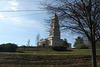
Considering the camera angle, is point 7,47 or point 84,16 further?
point 7,47

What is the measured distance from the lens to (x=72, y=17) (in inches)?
401

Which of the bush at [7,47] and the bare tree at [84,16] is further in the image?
the bush at [7,47]

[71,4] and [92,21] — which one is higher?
[71,4]

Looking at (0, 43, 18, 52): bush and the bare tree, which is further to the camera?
(0, 43, 18, 52): bush

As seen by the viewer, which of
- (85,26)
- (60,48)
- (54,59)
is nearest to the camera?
(85,26)

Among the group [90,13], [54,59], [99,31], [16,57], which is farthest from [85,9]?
[16,57]

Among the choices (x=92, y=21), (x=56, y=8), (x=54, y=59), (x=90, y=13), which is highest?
(x=56, y=8)

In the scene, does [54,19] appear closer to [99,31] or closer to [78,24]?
[78,24]

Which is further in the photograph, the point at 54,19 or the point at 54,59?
the point at 54,59

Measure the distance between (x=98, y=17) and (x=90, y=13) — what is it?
0.83m

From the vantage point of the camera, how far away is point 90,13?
9750mm

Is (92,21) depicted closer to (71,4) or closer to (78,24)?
(78,24)

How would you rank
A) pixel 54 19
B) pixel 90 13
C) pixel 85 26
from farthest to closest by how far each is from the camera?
1. pixel 54 19
2. pixel 85 26
3. pixel 90 13

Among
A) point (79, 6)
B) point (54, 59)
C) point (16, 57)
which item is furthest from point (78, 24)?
point (16, 57)
